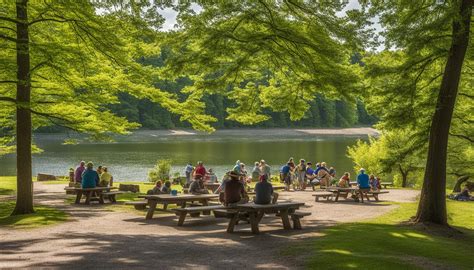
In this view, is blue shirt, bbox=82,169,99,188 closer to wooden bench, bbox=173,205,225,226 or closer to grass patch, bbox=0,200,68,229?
grass patch, bbox=0,200,68,229

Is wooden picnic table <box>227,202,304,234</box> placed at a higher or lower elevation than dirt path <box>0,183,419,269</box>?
higher

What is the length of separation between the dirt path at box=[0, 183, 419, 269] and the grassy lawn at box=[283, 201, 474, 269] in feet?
2.13

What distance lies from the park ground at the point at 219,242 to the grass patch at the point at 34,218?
3 centimetres

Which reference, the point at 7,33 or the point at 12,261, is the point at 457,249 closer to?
the point at 12,261

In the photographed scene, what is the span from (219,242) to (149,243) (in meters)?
1.62

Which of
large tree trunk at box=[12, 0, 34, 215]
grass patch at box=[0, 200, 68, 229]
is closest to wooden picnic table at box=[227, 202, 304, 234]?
grass patch at box=[0, 200, 68, 229]

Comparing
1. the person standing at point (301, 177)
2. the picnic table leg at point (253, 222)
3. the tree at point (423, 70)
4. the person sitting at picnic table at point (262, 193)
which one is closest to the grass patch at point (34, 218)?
the picnic table leg at point (253, 222)

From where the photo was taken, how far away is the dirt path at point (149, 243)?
10.3 metres

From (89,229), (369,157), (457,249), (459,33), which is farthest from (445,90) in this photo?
(369,157)

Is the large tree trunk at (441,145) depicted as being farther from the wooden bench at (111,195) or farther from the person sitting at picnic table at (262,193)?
the wooden bench at (111,195)

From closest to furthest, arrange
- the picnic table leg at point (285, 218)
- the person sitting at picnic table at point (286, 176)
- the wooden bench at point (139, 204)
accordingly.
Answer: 1. the picnic table leg at point (285, 218)
2. the wooden bench at point (139, 204)
3. the person sitting at picnic table at point (286, 176)

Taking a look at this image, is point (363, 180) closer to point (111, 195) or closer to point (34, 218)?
point (111, 195)

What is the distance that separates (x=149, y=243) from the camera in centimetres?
1248

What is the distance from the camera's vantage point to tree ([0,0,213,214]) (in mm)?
17266
